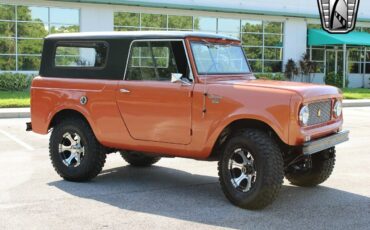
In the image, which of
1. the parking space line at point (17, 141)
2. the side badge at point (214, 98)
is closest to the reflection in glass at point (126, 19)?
the parking space line at point (17, 141)

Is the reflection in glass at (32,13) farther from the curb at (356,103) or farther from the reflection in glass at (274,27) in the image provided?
the curb at (356,103)

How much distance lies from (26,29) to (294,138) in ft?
68.4

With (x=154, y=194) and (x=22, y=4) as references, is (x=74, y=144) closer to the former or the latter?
(x=154, y=194)

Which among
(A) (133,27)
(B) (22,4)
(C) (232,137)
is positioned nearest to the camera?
(C) (232,137)

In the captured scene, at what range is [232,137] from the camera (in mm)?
6320

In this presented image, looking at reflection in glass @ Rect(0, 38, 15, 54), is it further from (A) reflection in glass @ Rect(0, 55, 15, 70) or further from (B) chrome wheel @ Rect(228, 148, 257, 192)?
(B) chrome wheel @ Rect(228, 148, 257, 192)

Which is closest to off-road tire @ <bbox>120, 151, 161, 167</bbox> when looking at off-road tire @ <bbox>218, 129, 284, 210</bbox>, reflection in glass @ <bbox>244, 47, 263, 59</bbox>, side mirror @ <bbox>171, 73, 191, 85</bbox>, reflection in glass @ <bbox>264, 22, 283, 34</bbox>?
side mirror @ <bbox>171, 73, 191, 85</bbox>

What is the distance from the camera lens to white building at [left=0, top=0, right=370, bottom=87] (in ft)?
80.7

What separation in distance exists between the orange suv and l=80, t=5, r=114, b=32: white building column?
18.2 m

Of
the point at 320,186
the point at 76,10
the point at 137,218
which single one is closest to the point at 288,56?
the point at 76,10

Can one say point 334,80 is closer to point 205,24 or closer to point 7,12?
point 205,24

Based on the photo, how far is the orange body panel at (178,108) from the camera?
5.98 metres

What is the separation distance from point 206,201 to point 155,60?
1.79 m

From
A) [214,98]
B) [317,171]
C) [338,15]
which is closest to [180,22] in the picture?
[338,15]
